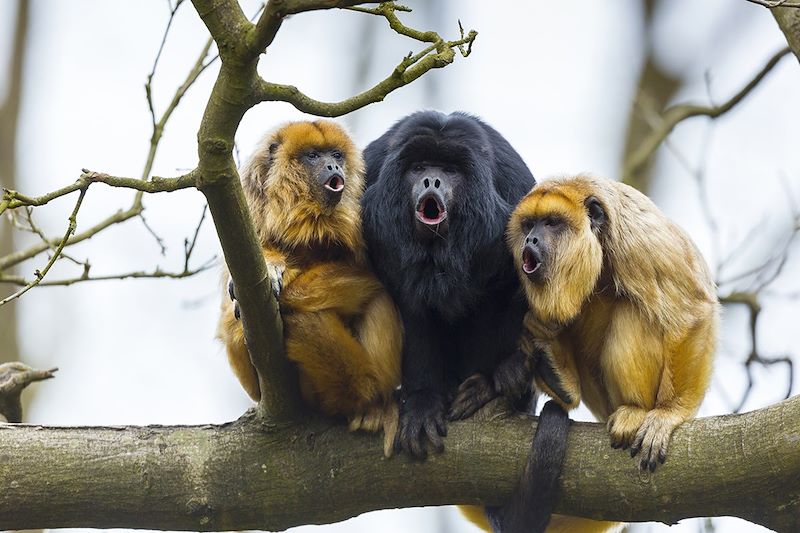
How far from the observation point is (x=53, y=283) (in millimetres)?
4812

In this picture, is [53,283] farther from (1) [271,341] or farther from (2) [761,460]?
(2) [761,460]

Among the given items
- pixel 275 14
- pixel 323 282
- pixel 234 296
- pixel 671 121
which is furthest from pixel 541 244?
A: pixel 671 121

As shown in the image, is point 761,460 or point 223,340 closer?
point 761,460

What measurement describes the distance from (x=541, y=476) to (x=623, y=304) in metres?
0.86

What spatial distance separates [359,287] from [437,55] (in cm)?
151

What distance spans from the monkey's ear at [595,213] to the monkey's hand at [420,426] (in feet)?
3.30

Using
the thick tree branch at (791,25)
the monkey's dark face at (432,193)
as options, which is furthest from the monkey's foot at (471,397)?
the thick tree branch at (791,25)

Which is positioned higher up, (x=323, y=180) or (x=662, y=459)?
(x=323, y=180)

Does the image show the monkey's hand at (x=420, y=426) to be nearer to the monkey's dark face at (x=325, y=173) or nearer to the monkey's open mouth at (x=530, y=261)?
the monkey's open mouth at (x=530, y=261)

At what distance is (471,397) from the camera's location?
4.30 m

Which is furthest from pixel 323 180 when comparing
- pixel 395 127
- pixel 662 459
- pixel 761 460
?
pixel 761 460

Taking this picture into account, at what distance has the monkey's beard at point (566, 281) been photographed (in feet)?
13.7

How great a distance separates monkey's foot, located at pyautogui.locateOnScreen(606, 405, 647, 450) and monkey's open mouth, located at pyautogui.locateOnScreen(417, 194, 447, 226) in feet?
3.53

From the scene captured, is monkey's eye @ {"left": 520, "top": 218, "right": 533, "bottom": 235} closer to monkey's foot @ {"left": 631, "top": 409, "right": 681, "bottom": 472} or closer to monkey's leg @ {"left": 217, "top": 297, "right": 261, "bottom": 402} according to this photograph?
monkey's foot @ {"left": 631, "top": 409, "right": 681, "bottom": 472}
